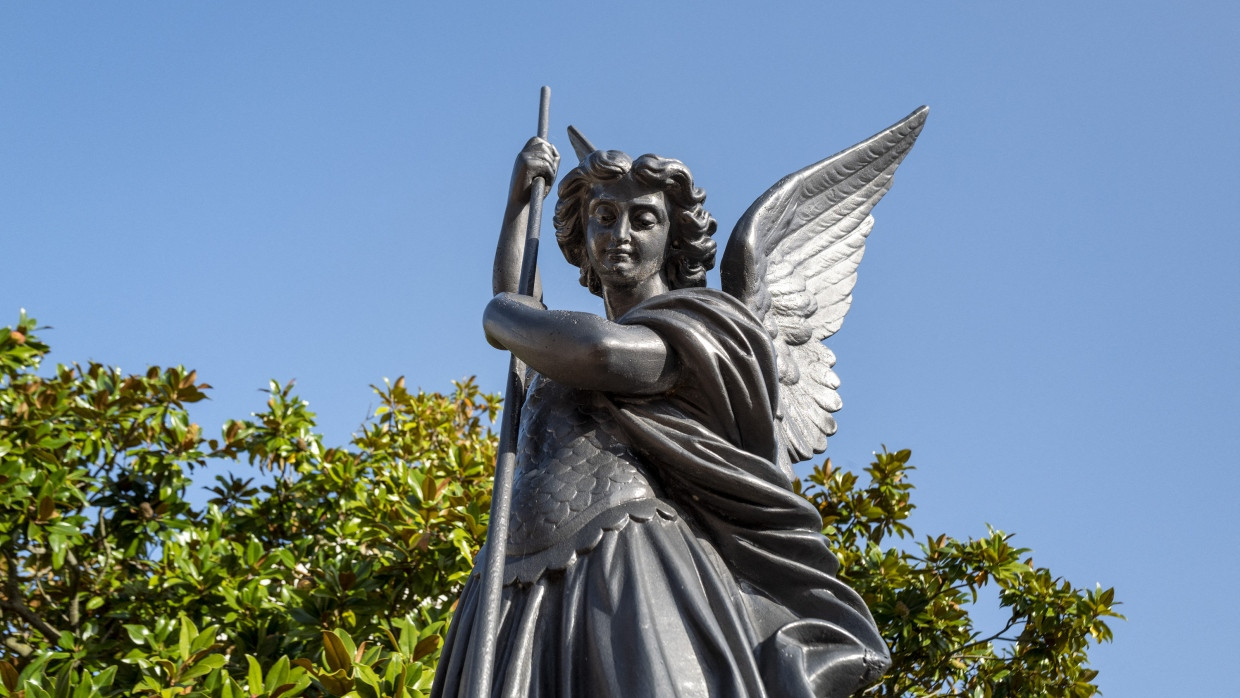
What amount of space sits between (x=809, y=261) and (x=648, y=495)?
6.28ft

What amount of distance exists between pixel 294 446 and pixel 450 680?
620cm

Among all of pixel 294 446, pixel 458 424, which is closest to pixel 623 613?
pixel 294 446

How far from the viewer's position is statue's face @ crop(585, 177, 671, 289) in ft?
12.5

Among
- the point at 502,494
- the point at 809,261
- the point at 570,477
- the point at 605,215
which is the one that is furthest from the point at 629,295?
the point at 809,261

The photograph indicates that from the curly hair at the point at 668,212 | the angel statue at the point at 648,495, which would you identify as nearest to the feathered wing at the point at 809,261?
the curly hair at the point at 668,212

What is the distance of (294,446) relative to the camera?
30.1ft

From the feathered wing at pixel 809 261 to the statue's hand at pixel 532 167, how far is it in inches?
24.1

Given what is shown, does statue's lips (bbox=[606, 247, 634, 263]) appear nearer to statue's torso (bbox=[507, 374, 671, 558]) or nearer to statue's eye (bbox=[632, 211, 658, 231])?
statue's eye (bbox=[632, 211, 658, 231])

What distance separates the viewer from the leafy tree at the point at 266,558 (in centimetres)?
729

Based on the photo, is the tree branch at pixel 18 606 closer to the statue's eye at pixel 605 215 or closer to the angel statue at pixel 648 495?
the angel statue at pixel 648 495

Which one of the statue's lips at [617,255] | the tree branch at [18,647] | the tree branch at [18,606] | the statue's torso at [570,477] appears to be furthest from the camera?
the tree branch at [18,606]

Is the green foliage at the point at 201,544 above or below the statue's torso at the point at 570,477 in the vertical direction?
above

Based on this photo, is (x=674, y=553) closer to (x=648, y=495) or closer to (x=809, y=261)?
(x=648, y=495)

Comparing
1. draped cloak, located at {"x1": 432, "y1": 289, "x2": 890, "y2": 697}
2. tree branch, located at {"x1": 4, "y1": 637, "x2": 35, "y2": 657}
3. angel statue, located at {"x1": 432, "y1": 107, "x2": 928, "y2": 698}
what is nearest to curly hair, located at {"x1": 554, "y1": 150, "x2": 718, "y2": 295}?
angel statue, located at {"x1": 432, "y1": 107, "x2": 928, "y2": 698}
